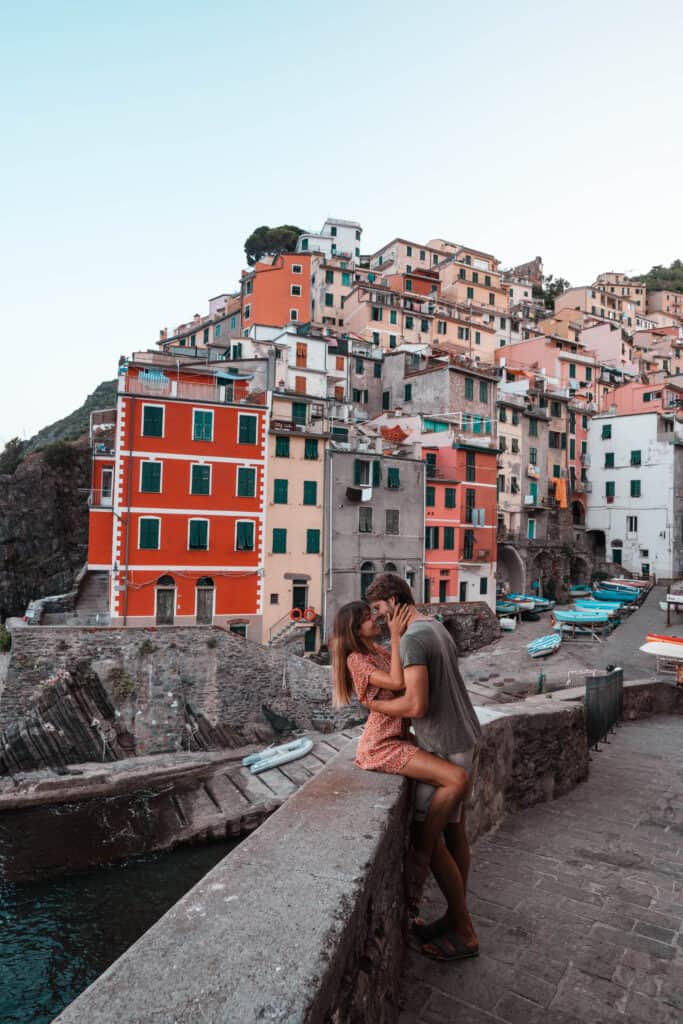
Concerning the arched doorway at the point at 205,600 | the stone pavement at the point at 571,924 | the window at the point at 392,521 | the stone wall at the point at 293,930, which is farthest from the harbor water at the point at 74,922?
the window at the point at 392,521

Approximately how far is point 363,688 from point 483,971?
170 cm

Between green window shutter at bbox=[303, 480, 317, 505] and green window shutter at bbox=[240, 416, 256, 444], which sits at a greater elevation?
green window shutter at bbox=[240, 416, 256, 444]

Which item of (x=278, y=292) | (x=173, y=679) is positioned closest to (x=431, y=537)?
(x=173, y=679)

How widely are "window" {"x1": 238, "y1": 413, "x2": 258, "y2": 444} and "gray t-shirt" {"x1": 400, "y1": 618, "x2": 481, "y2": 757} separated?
25.8 m

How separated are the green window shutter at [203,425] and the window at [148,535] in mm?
4164

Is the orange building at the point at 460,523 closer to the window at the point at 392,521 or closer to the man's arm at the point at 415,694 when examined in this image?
the window at the point at 392,521

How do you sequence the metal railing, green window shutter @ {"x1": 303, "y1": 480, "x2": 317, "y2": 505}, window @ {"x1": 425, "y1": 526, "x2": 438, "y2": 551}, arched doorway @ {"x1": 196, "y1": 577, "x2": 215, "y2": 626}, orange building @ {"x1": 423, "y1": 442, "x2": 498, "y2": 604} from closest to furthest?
1. the metal railing
2. arched doorway @ {"x1": 196, "y1": 577, "x2": 215, "y2": 626}
3. green window shutter @ {"x1": 303, "y1": 480, "x2": 317, "y2": 505}
4. window @ {"x1": 425, "y1": 526, "x2": 438, "y2": 551}
5. orange building @ {"x1": 423, "y1": 442, "x2": 498, "y2": 604}

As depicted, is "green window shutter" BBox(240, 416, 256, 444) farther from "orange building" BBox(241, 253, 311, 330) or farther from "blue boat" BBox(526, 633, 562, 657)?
"orange building" BBox(241, 253, 311, 330)

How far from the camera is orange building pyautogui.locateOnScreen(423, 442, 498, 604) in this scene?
34.8m

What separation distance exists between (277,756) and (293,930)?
2174 centimetres

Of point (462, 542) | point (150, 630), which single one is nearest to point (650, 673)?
point (462, 542)

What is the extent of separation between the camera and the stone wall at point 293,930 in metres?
1.73

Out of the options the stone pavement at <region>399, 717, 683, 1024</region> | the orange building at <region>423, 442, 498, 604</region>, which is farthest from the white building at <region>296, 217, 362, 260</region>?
the stone pavement at <region>399, 717, 683, 1024</region>

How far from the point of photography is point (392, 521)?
32906 mm
